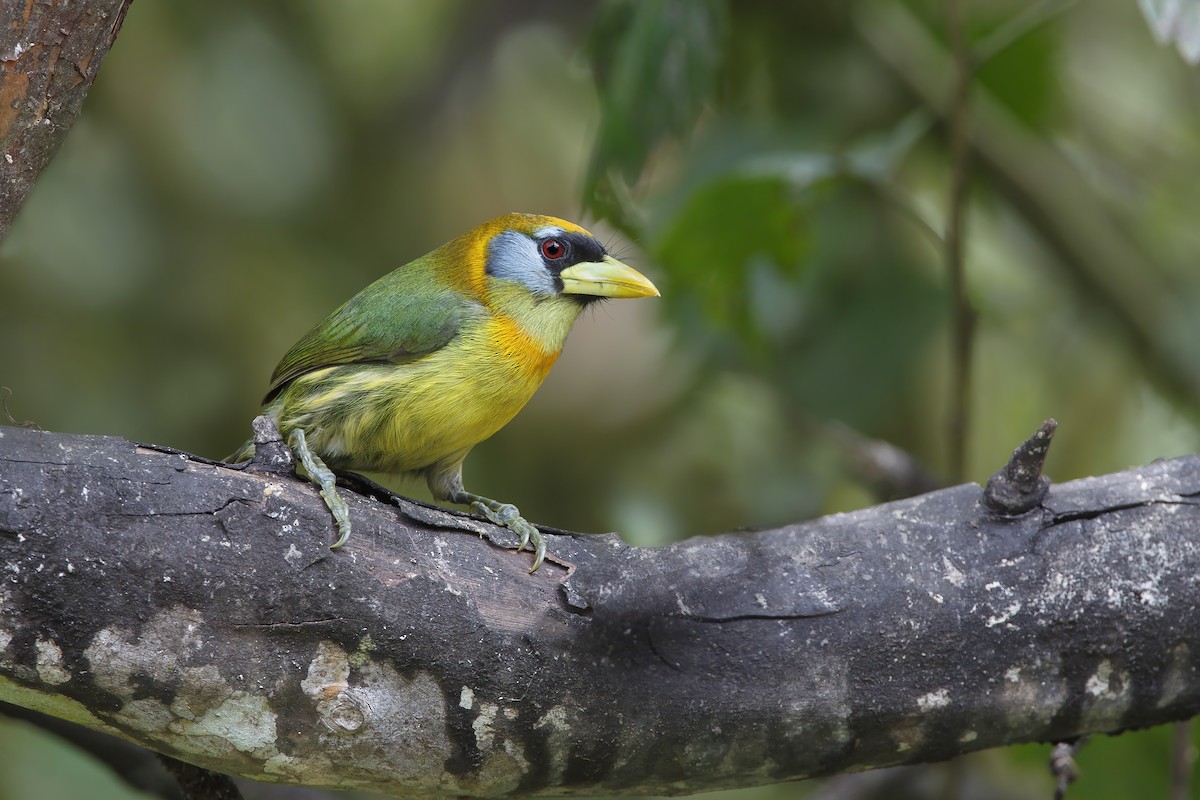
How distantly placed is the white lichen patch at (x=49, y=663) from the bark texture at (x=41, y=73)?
0.72m

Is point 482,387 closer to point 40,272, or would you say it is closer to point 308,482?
point 308,482

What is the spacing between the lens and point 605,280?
3020mm

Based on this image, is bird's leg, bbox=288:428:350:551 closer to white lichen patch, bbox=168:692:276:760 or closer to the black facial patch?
white lichen patch, bbox=168:692:276:760

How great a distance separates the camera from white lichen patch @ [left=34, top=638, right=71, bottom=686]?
69.3 inches

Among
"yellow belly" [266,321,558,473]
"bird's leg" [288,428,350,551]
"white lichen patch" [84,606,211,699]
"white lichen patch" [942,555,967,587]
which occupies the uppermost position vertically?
"yellow belly" [266,321,558,473]

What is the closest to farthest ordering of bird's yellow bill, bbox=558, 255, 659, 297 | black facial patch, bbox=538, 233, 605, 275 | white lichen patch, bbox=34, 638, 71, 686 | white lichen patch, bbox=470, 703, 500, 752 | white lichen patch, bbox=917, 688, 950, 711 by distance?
white lichen patch, bbox=34, 638, 71, 686
white lichen patch, bbox=470, 703, 500, 752
white lichen patch, bbox=917, 688, 950, 711
bird's yellow bill, bbox=558, 255, 659, 297
black facial patch, bbox=538, 233, 605, 275

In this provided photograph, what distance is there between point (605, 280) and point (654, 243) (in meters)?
0.36

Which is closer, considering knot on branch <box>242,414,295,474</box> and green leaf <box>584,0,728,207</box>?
knot on branch <box>242,414,295,474</box>

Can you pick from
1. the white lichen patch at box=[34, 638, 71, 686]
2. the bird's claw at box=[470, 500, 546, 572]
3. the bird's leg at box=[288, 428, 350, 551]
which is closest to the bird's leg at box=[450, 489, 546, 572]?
the bird's claw at box=[470, 500, 546, 572]

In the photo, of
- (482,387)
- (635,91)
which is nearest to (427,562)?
(482,387)

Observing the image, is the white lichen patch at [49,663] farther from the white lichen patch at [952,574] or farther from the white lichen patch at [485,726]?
the white lichen patch at [952,574]

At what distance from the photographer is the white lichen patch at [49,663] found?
1.76 m

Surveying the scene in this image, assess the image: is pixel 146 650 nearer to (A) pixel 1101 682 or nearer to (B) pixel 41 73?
(B) pixel 41 73

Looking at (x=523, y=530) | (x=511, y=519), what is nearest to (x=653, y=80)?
(x=511, y=519)
